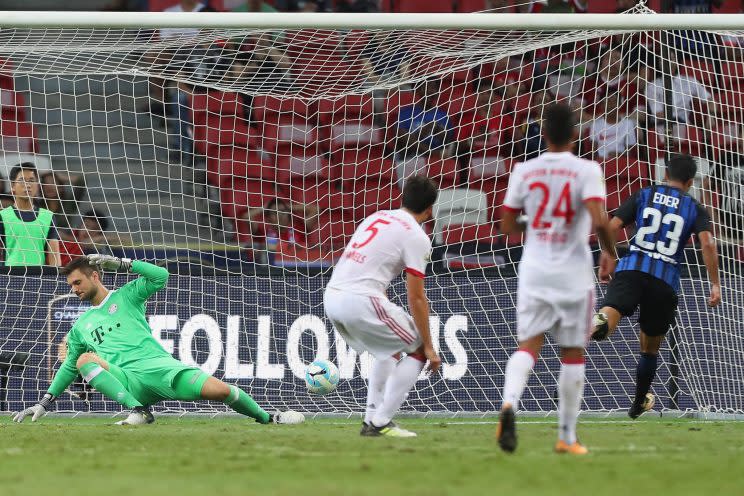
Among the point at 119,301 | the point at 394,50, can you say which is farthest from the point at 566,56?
the point at 119,301

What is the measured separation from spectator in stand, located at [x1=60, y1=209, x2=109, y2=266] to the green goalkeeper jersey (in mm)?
1961

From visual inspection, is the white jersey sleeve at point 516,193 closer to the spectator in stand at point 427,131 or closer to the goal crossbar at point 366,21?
the goal crossbar at point 366,21

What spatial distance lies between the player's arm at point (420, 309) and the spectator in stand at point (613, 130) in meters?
4.87

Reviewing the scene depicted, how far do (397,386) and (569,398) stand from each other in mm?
1656

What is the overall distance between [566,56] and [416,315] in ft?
16.6

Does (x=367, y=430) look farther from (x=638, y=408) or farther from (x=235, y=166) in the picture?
(x=235, y=166)

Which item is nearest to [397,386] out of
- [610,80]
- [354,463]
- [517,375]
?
[517,375]

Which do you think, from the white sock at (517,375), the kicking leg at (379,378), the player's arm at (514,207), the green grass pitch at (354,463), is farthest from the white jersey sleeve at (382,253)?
the white sock at (517,375)

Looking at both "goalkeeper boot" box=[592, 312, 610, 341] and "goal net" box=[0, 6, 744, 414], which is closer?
"goalkeeper boot" box=[592, 312, 610, 341]

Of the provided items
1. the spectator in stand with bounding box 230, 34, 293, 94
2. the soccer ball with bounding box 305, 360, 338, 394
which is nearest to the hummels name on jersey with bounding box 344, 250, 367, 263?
the soccer ball with bounding box 305, 360, 338, 394

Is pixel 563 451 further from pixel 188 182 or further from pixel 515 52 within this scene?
pixel 188 182

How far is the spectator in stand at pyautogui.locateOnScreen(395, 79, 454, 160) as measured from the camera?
12102 millimetres

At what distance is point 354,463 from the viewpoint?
18.7 feet

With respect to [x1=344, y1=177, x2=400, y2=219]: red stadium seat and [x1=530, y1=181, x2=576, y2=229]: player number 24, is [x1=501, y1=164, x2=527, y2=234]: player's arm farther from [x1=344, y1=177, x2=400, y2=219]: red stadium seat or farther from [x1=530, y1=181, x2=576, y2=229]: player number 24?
[x1=344, y1=177, x2=400, y2=219]: red stadium seat
